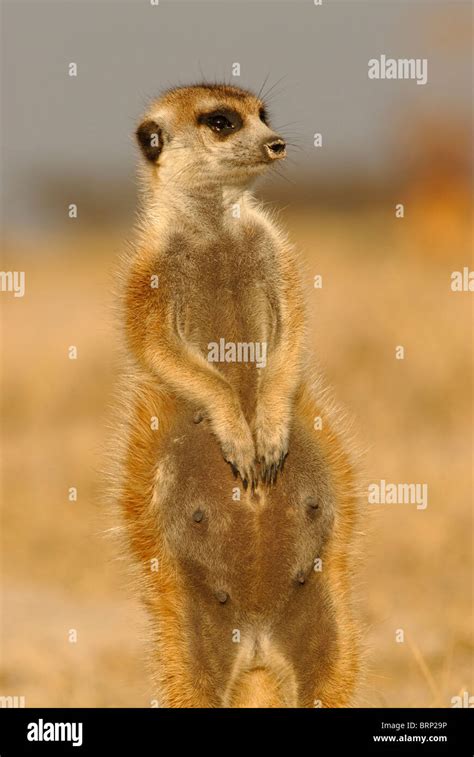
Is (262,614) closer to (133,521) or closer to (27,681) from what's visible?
(133,521)

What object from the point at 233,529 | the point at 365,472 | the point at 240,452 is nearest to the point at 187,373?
the point at 240,452

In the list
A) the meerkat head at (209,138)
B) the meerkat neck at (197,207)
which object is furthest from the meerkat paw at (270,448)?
the meerkat head at (209,138)

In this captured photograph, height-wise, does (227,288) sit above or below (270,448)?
above

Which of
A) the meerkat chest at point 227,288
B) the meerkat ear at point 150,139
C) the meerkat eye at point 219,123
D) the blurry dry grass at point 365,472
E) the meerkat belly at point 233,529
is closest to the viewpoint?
the meerkat belly at point 233,529

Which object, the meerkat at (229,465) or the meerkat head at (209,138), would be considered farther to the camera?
the meerkat head at (209,138)

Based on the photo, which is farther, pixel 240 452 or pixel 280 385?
pixel 280 385

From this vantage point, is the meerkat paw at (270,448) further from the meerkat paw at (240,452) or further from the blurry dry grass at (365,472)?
the blurry dry grass at (365,472)

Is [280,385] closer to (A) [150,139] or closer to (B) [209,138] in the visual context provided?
(B) [209,138]
